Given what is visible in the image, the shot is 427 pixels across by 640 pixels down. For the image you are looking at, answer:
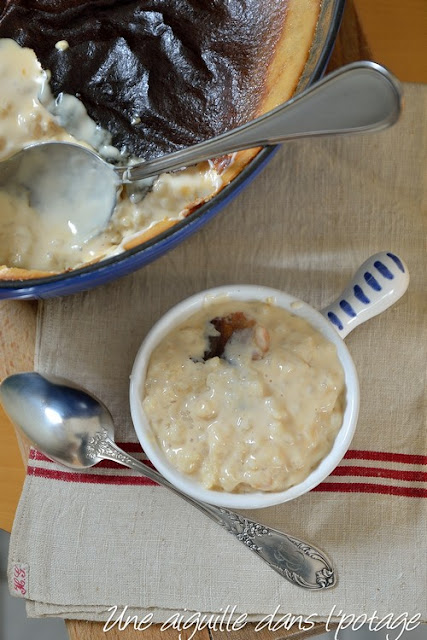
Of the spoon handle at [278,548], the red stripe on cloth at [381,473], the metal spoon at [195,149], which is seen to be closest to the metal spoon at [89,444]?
the spoon handle at [278,548]

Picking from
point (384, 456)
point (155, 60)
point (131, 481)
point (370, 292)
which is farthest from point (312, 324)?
point (155, 60)

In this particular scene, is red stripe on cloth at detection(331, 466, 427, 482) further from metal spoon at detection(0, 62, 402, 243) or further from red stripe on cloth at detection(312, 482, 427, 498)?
metal spoon at detection(0, 62, 402, 243)

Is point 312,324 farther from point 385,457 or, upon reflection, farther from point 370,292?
point 385,457

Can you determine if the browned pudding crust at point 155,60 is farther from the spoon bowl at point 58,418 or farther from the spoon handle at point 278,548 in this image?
the spoon handle at point 278,548

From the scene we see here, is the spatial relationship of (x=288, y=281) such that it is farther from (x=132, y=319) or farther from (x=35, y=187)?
(x=35, y=187)

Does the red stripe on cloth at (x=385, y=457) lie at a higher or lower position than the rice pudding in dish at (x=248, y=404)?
lower

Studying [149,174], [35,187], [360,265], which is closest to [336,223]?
[360,265]

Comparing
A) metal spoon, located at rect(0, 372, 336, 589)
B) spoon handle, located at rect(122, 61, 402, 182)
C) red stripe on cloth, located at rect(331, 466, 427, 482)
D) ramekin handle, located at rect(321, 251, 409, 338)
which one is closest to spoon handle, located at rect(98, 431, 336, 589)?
metal spoon, located at rect(0, 372, 336, 589)
